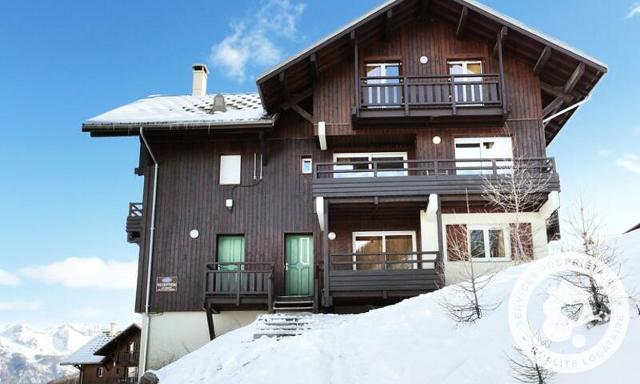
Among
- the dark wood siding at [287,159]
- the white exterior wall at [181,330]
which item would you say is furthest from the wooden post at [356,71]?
the white exterior wall at [181,330]

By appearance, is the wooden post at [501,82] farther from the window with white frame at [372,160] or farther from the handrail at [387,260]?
the handrail at [387,260]

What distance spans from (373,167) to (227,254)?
5062mm

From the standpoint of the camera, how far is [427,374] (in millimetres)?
8711

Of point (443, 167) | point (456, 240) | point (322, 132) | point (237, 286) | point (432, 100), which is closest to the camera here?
point (237, 286)

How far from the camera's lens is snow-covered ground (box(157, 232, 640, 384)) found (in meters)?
7.81

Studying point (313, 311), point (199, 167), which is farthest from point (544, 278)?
point (199, 167)

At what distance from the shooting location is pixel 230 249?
18.7 m

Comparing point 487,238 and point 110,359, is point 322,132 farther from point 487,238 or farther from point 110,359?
point 110,359

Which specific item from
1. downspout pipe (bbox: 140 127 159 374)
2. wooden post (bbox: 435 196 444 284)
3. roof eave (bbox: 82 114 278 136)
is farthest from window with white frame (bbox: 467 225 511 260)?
downspout pipe (bbox: 140 127 159 374)

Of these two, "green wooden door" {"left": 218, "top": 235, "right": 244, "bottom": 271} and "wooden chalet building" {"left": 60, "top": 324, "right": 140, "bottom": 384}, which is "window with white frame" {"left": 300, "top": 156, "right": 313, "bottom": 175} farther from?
"wooden chalet building" {"left": 60, "top": 324, "right": 140, "bottom": 384}

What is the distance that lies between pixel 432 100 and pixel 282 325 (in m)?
7.83

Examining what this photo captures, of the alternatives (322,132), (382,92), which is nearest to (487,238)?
(382,92)

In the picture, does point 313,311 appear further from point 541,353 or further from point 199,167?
point 541,353

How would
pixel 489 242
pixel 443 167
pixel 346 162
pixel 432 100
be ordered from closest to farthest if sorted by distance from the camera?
1. pixel 489 242
2. pixel 443 167
3. pixel 432 100
4. pixel 346 162
